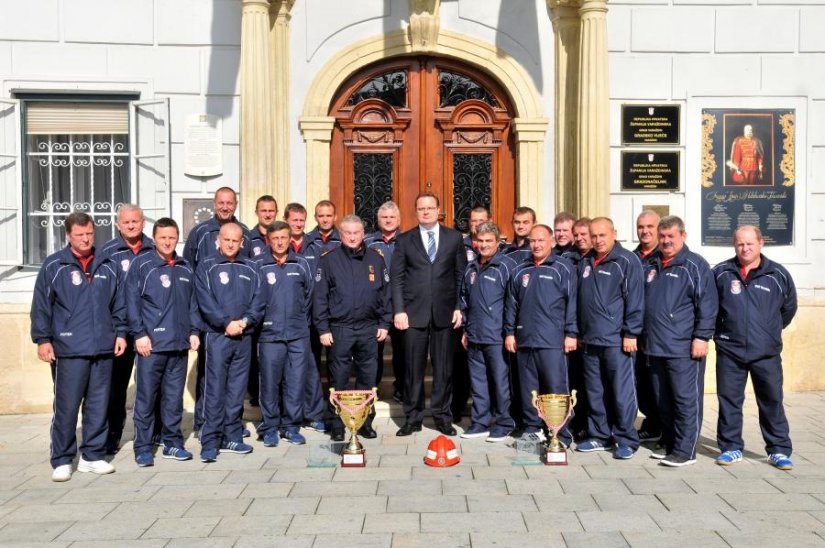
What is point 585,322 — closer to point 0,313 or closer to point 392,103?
point 392,103

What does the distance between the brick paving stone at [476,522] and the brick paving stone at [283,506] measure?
68cm

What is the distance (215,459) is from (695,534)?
337 cm

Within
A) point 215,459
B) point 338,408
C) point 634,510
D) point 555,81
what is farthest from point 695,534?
point 555,81

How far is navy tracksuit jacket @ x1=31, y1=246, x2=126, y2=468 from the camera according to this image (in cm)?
627

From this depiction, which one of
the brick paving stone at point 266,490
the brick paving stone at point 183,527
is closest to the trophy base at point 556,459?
the brick paving stone at point 266,490

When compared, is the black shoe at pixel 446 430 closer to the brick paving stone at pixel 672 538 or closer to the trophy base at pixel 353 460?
the trophy base at pixel 353 460

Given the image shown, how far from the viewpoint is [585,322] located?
6.92 metres

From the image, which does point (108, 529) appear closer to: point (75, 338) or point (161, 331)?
point (75, 338)

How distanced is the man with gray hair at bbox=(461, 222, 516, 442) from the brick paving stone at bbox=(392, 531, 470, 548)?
2441mm

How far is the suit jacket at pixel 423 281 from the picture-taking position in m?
7.46

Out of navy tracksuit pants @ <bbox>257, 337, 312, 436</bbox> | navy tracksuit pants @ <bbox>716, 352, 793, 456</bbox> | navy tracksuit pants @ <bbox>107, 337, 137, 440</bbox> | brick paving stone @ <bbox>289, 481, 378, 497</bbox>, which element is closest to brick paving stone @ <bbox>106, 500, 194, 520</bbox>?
brick paving stone @ <bbox>289, 481, 378, 497</bbox>

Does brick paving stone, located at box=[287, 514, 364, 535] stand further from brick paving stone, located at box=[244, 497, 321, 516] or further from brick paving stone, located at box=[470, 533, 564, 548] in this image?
brick paving stone, located at box=[470, 533, 564, 548]

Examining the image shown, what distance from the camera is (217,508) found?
5426mm

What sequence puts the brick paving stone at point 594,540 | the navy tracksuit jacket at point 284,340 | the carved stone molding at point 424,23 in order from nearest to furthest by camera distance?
the brick paving stone at point 594,540, the navy tracksuit jacket at point 284,340, the carved stone molding at point 424,23
